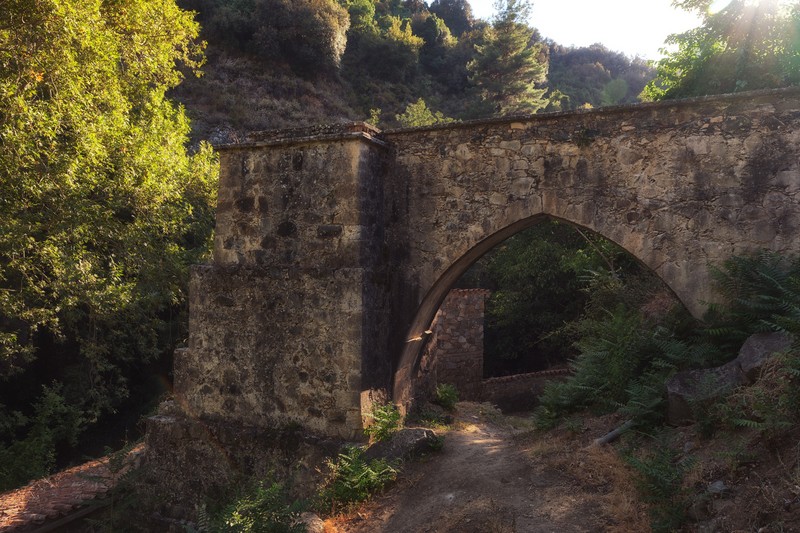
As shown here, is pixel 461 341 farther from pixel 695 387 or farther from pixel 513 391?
pixel 695 387

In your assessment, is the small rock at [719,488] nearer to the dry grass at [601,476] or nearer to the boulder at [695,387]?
the dry grass at [601,476]

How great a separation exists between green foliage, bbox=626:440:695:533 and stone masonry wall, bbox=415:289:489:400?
8329 millimetres

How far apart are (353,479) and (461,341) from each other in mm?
7861

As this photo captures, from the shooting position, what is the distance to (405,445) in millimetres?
5734

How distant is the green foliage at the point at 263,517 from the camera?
4.29m

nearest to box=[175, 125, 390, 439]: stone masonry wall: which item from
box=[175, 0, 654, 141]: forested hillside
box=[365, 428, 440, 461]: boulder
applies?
box=[365, 428, 440, 461]: boulder

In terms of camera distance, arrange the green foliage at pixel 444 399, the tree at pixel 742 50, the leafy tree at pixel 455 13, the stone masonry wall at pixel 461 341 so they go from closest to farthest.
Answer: the green foliage at pixel 444 399
the tree at pixel 742 50
the stone masonry wall at pixel 461 341
the leafy tree at pixel 455 13

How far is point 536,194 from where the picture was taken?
571cm

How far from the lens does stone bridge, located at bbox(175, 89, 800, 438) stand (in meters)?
5.19

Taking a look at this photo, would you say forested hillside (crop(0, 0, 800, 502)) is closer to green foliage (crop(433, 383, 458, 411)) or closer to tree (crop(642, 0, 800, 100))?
tree (crop(642, 0, 800, 100))

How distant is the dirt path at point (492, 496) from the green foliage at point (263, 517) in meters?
0.58

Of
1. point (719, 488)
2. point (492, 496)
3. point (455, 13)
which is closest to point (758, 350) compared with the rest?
point (719, 488)

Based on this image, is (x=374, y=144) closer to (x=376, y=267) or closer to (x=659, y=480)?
(x=376, y=267)

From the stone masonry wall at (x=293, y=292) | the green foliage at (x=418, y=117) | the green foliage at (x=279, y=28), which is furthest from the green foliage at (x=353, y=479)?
the green foliage at (x=279, y=28)
